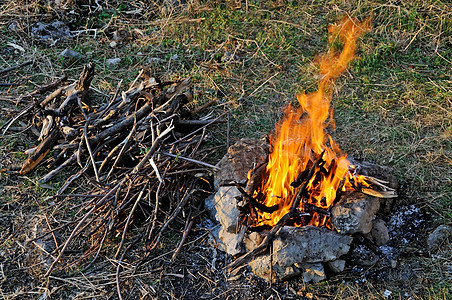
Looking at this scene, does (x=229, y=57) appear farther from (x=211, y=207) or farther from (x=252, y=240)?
(x=252, y=240)

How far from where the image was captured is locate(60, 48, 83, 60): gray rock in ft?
20.0

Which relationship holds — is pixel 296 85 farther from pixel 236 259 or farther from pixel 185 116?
pixel 236 259

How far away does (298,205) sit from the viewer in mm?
3316

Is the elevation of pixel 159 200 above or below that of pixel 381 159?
below

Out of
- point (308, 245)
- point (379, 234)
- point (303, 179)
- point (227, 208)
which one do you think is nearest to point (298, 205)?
point (303, 179)

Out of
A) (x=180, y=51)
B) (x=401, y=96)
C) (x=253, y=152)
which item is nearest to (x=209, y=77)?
(x=180, y=51)

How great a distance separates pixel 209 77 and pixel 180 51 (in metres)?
0.81

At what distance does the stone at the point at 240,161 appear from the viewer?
3.84 metres

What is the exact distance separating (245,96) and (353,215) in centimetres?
249

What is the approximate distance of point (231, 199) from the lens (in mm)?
Result: 3613

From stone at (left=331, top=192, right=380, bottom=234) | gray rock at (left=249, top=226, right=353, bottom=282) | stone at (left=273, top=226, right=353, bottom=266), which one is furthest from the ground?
stone at (left=331, top=192, right=380, bottom=234)

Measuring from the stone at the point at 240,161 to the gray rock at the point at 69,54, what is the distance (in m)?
3.26

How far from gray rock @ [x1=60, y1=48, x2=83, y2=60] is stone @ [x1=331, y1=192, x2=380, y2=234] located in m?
4.40

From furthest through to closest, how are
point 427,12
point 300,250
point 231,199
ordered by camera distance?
point 427,12 < point 231,199 < point 300,250
